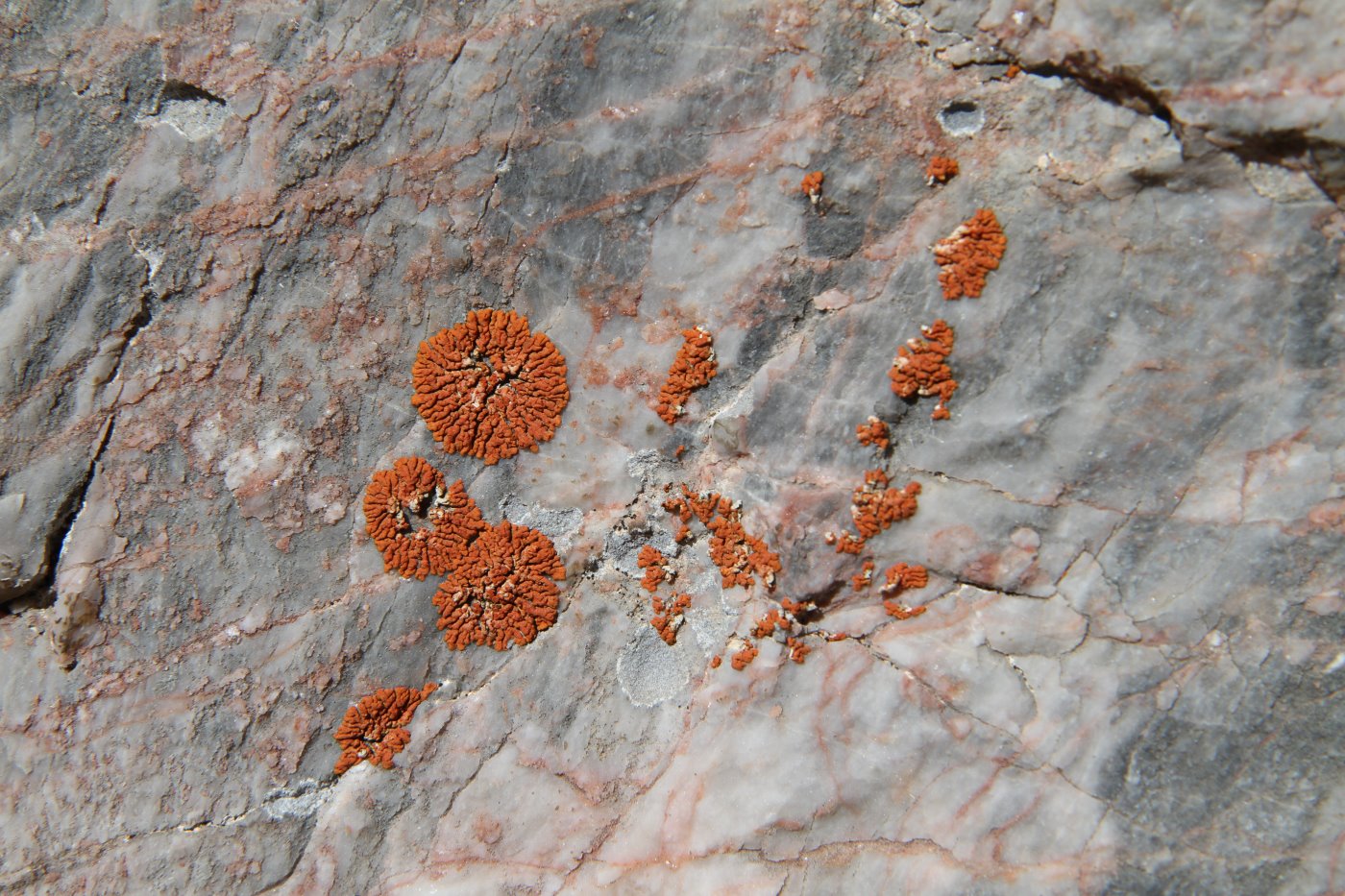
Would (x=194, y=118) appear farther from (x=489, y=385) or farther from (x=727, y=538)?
(x=727, y=538)

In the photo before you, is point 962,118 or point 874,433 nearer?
point 962,118

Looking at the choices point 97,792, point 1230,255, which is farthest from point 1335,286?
point 97,792

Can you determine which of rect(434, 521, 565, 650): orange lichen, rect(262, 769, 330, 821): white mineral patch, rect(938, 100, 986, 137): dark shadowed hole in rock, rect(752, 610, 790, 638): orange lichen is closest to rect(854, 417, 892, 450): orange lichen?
rect(752, 610, 790, 638): orange lichen

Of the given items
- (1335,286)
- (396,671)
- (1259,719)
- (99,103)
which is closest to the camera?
(1335,286)

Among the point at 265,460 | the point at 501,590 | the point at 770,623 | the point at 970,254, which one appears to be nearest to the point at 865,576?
the point at 770,623

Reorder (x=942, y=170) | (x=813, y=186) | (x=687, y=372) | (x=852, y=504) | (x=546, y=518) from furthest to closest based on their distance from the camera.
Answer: (x=546, y=518), (x=687, y=372), (x=852, y=504), (x=813, y=186), (x=942, y=170)

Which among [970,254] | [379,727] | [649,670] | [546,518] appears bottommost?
[649,670]

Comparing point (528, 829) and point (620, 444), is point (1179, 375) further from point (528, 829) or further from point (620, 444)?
point (528, 829)
